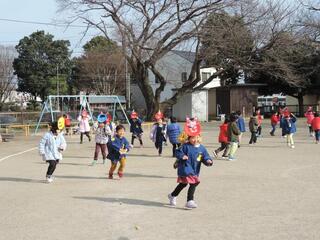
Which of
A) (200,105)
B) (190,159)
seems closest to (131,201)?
(190,159)

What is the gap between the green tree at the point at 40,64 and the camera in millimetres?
65188

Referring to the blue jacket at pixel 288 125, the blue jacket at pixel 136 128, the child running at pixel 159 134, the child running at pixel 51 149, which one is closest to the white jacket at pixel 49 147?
the child running at pixel 51 149

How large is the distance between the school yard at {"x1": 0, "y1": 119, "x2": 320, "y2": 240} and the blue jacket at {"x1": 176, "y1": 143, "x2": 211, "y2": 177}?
580 mm

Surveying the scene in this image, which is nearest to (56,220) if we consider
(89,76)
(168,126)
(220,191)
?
(220,191)

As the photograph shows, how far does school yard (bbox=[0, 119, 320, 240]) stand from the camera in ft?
22.4

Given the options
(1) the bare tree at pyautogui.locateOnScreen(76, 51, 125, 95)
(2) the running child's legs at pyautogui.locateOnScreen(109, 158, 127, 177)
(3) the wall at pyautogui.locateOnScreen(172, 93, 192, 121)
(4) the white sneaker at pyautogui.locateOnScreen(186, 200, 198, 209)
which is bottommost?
(4) the white sneaker at pyautogui.locateOnScreen(186, 200, 198, 209)

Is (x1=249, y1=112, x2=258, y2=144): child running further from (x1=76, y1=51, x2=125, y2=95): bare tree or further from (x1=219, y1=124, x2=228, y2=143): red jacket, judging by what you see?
(x1=76, y1=51, x2=125, y2=95): bare tree

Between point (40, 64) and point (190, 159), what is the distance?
197 ft

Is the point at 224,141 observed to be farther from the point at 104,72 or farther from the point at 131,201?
the point at 104,72

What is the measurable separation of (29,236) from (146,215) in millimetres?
1892

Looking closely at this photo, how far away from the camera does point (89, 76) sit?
6419 cm

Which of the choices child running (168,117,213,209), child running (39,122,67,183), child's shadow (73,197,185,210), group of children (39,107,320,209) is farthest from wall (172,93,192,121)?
child running (168,117,213,209)

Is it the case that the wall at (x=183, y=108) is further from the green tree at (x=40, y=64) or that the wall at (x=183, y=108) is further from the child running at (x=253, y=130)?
the child running at (x=253, y=130)

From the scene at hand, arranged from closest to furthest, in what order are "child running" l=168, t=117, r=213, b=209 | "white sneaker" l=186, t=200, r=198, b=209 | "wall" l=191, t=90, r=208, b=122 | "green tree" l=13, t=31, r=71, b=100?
"white sneaker" l=186, t=200, r=198, b=209 → "child running" l=168, t=117, r=213, b=209 → "wall" l=191, t=90, r=208, b=122 → "green tree" l=13, t=31, r=71, b=100
